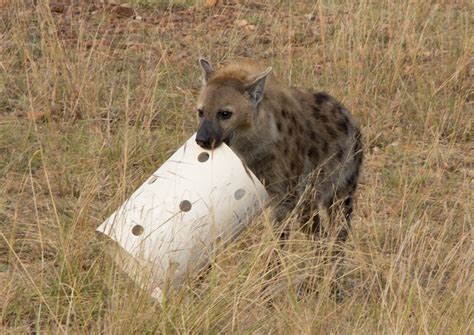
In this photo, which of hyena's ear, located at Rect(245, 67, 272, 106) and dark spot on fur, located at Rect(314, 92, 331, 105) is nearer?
hyena's ear, located at Rect(245, 67, 272, 106)

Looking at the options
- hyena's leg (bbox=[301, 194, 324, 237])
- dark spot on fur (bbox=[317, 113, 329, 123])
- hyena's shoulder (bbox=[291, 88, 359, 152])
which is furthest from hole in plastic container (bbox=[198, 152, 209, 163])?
dark spot on fur (bbox=[317, 113, 329, 123])

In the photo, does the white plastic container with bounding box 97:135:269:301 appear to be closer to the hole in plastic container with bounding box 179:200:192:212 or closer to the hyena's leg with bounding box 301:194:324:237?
the hole in plastic container with bounding box 179:200:192:212

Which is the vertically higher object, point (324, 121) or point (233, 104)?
point (233, 104)

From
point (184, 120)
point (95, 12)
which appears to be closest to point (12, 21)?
point (95, 12)

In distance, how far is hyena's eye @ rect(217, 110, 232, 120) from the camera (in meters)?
5.04

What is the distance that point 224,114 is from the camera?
5051 mm

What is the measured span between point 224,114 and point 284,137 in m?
0.30

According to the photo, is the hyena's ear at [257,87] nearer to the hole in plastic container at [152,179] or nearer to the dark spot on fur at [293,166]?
the dark spot on fur at [293,166]

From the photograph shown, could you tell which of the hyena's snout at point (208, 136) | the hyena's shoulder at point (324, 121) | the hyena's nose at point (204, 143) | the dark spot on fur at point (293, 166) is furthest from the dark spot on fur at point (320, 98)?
the hyena's nose at point (204, 143)

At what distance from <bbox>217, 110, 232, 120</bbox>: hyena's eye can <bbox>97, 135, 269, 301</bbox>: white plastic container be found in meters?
0.43

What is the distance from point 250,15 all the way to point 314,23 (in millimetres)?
462

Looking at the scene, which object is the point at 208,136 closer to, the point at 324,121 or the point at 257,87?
the point at 257,87

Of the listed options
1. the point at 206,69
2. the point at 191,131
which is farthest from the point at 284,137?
the point at 191,131

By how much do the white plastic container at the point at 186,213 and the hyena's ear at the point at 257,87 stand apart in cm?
51
